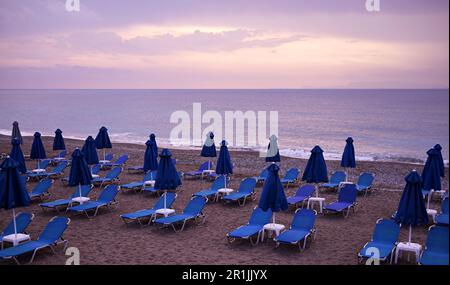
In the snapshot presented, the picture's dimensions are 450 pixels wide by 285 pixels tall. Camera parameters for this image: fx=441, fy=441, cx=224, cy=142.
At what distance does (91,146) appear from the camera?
569 inches

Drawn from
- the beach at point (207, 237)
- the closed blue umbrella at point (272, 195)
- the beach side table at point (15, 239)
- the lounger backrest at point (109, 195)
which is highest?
the closed blue umbrella at point (272, 195)

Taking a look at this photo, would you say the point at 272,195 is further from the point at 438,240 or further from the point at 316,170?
the point at 438,240

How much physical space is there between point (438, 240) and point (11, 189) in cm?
757

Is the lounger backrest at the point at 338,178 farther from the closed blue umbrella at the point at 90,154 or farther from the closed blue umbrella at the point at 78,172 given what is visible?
the closed blue umbrella at the point at 90,154

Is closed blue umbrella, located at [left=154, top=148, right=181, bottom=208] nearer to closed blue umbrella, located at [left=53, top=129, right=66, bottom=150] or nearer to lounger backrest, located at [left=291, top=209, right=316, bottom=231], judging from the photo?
lounger backrest, located at [left=291, top=209, right=316, bottom=231]

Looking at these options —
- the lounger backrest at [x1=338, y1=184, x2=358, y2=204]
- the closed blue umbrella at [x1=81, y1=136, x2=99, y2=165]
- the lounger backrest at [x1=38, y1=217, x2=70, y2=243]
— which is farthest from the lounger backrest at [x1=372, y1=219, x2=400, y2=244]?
the closed blue umbrella at [x1=81, y1=136, x2=99, y2=165]

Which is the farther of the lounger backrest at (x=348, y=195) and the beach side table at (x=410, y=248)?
the lounger backrest at (x=348, y=195)

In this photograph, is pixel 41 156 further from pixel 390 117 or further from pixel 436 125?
pixel 390 117

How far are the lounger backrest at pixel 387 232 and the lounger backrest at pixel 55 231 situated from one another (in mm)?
5759

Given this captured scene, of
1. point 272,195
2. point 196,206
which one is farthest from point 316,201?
point 272,195

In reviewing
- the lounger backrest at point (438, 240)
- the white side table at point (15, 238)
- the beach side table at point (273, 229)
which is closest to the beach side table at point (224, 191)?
the beach side table at point (273, 229)

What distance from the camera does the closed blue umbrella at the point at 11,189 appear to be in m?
8.09
